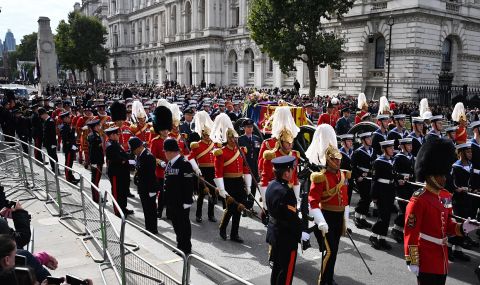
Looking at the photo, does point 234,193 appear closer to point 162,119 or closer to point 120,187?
point 162,119

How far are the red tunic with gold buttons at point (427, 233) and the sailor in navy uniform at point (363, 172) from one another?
14.1 feet

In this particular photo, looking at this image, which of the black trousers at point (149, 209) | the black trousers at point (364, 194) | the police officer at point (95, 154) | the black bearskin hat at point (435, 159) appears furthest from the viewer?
the police officer at point (95, 154)

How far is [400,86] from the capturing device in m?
32.6

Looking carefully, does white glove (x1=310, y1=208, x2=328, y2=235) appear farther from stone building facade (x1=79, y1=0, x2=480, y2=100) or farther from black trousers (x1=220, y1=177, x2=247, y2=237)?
stone building facade (x1=79, y1=0, x2=480, y2=100)

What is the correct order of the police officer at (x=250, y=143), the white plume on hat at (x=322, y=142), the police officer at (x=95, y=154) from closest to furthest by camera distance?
the white plume on hat at (x=322, y=142) → the police officer at (x=250, y=143) → the police officer at (x=95, y=154)

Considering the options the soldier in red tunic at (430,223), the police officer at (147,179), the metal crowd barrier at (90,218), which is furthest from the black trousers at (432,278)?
the police officer at (147,179)

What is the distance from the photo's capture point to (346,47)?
1436 inches

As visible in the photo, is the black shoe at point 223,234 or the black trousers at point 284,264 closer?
the black trousers at point 284,264

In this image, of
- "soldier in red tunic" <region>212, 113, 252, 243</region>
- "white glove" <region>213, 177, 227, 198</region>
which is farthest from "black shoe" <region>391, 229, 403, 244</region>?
"white glove" <region>213, 177, 227, 198</region>

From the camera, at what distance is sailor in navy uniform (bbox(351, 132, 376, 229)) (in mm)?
8945

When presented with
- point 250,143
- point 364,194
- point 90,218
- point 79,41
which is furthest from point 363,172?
point 79,41

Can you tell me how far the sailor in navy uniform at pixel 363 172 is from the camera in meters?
8.95

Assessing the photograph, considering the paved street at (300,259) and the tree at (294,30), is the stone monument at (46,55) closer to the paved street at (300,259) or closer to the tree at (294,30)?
the tree at (294,30)

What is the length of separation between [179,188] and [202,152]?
2.49 m
